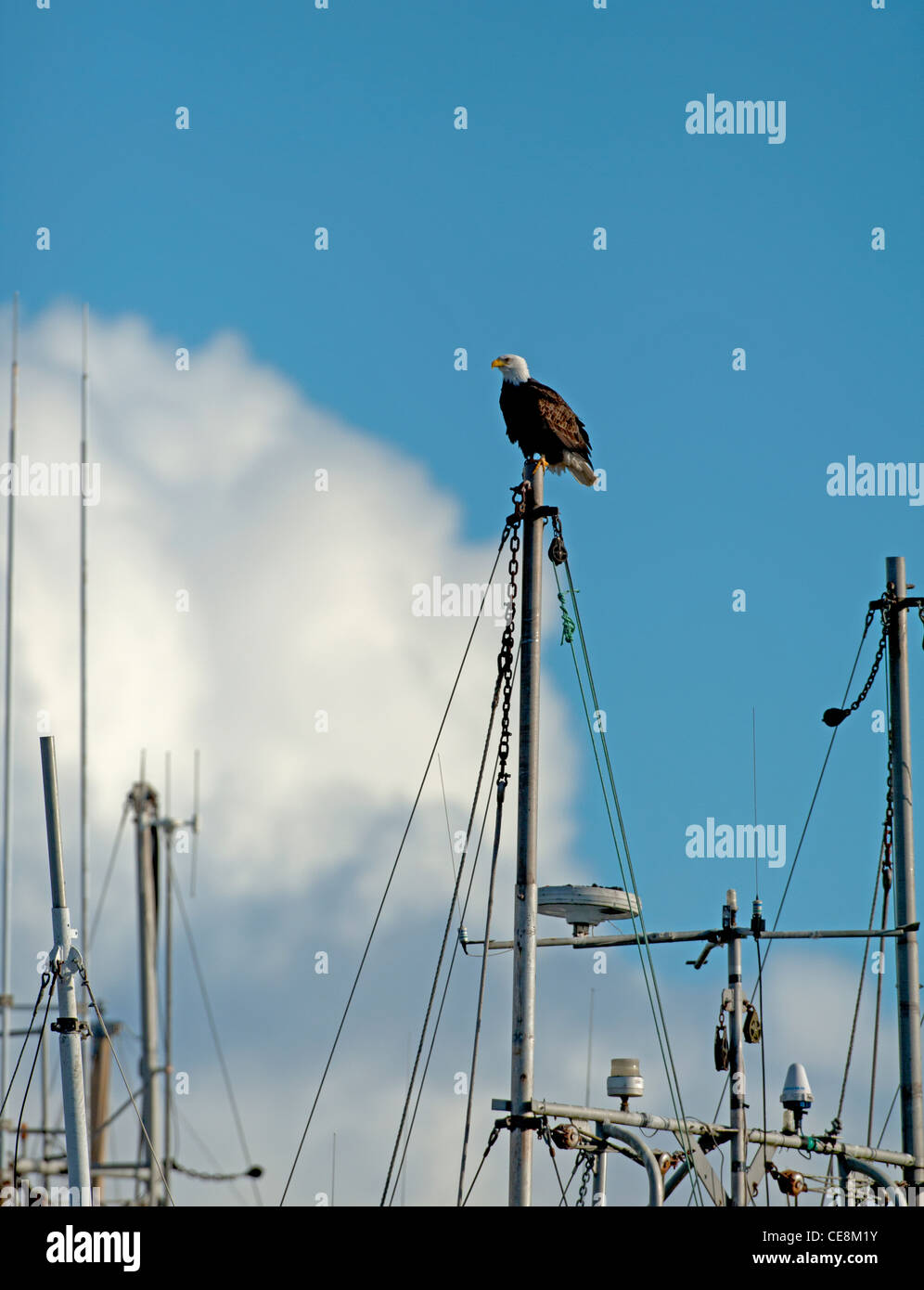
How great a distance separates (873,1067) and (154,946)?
103 ft

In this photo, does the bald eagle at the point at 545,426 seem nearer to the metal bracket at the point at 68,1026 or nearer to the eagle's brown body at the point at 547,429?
the eagle's brown body at the point at 547,429

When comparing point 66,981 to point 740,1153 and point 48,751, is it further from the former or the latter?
point 740,1153

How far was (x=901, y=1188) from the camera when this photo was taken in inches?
997

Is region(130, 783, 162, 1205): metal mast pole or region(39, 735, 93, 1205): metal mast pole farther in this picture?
region(130, 783, 162, 1205): metal mast pole

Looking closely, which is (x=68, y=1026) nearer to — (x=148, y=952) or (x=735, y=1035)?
(x=735, y=1035)

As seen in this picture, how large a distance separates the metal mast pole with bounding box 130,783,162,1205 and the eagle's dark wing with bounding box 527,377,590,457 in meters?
32.3

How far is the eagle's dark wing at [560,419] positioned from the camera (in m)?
23.8

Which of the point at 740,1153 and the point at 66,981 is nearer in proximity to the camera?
the point at 66,981

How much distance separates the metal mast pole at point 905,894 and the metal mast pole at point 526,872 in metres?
8.62

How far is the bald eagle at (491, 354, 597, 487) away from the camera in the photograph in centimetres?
2370

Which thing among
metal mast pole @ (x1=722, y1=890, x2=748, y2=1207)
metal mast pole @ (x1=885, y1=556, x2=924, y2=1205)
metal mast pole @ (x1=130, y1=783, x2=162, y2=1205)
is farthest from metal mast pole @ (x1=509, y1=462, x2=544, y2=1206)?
metal mast pole @ (x1=130, y1=783, x2=162, y2=1205)

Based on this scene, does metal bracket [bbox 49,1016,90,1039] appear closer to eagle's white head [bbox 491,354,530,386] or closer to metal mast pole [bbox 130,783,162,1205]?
eagle's white head [bbox 491,354,530,386]

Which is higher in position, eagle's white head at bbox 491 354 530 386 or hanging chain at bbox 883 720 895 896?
eagle's white head at bbox 491 354 530 386
